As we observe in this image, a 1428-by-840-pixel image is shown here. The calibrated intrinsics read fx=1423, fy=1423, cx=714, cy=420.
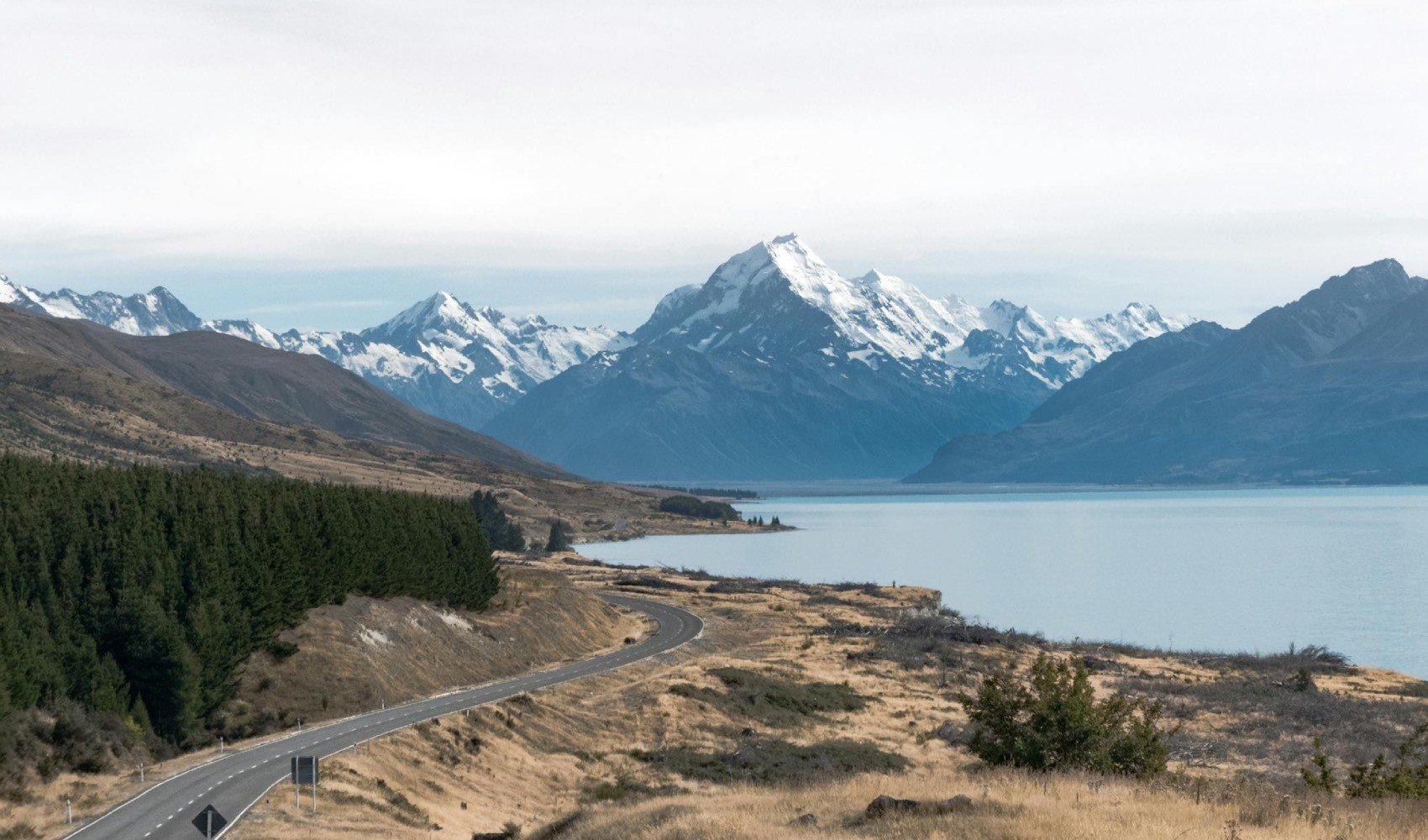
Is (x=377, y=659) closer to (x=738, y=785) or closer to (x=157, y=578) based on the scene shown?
(x=157, y=578)

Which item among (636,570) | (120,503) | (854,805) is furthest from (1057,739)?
(636,570)

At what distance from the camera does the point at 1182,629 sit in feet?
448

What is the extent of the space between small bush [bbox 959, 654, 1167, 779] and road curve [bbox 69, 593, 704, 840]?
69.0 feet

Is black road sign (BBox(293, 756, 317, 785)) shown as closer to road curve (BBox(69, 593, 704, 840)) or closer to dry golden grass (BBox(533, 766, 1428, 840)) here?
road curve (BBox(69, 593, 704, 840))

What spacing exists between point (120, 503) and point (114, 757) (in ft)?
68.6

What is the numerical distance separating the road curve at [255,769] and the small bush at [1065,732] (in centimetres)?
2104

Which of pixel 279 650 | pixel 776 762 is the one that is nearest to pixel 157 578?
pixel 279 650

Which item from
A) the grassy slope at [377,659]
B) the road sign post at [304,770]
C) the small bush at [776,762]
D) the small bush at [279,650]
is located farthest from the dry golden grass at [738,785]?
the small bush at [279,650]

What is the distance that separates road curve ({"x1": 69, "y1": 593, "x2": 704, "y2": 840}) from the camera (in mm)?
39594

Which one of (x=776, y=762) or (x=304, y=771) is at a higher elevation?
(x=304, y=771)

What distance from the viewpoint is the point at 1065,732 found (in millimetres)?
41406

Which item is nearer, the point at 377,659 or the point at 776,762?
the point at 776,762

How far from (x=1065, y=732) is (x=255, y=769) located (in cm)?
2692

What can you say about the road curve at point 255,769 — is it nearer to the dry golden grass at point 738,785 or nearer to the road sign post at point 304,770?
the dry golden grass at point 738,785
